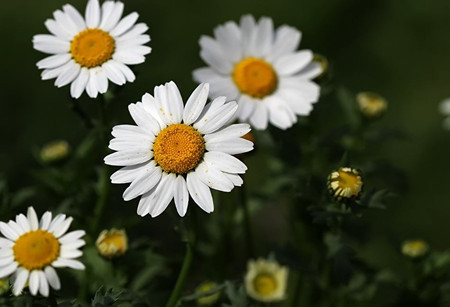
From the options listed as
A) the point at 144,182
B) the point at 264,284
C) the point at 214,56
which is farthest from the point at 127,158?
the point at 264,284

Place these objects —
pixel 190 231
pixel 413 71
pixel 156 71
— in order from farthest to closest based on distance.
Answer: pixel 413 71, pixel 156 71, pixel 190 231

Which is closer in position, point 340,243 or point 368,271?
point 340,243

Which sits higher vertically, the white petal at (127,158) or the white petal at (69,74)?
the white petal at (69,74)

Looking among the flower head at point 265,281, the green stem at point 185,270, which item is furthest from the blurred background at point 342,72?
the green stem at point 185,270

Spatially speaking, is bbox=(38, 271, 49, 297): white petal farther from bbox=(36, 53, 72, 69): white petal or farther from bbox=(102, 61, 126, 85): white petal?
bbox=(36, 53, 72, 69): white petal

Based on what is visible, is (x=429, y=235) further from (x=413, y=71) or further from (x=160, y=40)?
(x=160, y=40)

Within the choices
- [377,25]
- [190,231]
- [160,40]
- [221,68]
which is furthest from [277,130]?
[377,25]

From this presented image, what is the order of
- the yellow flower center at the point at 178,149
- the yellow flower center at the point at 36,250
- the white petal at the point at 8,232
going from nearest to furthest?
the yellow flower center at the point at 36,250 < the white petal at the point at 8,232 < the yellow flower center at the point at 178,149

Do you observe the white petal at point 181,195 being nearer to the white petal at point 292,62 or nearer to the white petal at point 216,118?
the white petal at point 216,118
